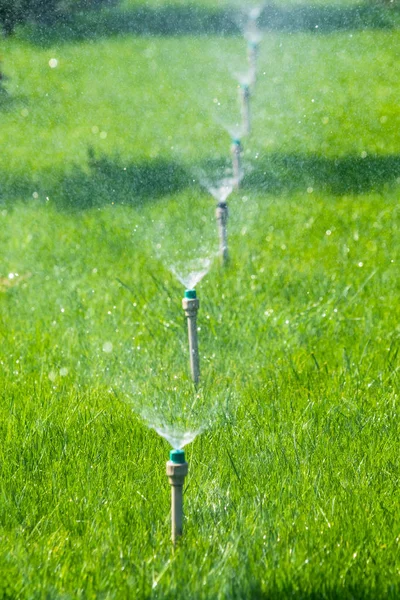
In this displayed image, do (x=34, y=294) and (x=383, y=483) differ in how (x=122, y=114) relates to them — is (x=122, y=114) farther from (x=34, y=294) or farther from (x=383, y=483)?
(x=383, y=483)

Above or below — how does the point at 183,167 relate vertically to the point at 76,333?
above

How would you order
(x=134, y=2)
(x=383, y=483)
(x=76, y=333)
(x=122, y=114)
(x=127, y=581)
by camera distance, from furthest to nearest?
(x=134, y=2) < (x=122, y=114) < (x=76, y=333) < (x=383, y=483) < (x=127, y=581)

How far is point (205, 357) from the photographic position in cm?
465

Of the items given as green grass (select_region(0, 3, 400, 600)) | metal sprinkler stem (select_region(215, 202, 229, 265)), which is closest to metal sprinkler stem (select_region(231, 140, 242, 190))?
green grass (select_region(0, 3, 400, 600))

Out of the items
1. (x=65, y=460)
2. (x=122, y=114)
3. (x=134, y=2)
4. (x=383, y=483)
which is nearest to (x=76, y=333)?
(x=65, y=460)

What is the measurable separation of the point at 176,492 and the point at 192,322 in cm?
144

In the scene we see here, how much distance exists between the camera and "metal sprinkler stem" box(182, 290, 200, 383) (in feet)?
13.2

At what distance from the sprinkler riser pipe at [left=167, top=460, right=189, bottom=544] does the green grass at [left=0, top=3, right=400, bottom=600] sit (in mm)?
59

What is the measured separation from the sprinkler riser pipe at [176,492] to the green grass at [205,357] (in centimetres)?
6

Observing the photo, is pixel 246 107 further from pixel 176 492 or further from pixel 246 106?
pixel 176 492

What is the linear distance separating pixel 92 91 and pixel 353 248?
280 inches

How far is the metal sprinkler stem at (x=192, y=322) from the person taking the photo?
4.02 metres

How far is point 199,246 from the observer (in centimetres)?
645

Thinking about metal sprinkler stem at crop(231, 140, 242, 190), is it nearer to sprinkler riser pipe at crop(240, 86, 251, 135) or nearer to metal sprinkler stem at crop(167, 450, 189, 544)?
sprinkler riser pipe at crop(240, 86, 251, 135)
